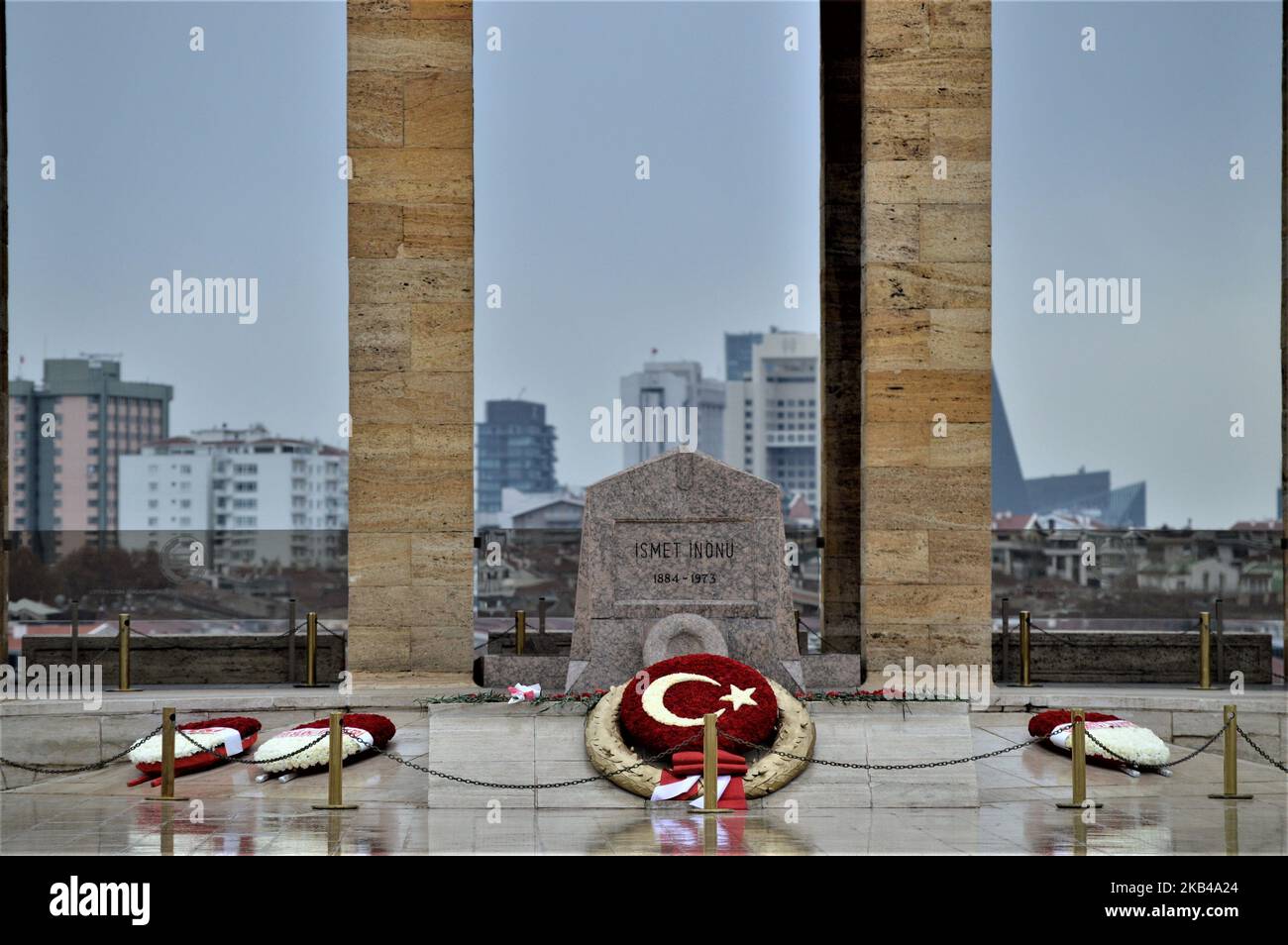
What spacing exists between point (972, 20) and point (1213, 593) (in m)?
12.6

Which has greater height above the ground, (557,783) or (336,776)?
(336,776)

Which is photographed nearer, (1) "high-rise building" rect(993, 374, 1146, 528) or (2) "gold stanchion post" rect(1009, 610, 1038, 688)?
(2) "gold stanchion post" rect(1009, 610, 1038, 688)

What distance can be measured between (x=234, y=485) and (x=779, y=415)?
80536 mm

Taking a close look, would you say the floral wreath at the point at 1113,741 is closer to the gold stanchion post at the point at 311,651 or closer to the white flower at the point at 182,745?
the white flower at the point at 182,745

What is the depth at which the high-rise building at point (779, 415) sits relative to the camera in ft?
509

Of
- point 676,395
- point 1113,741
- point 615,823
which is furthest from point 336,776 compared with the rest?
point 676,395

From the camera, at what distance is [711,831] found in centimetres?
1335

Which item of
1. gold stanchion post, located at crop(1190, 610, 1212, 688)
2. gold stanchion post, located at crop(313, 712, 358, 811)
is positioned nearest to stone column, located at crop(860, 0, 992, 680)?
gold stanchion post, located at crop(1190, 610, 1212, 688)

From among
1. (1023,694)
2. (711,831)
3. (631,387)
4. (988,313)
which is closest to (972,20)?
(988,313)

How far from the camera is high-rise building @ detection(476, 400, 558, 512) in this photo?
14550 cm

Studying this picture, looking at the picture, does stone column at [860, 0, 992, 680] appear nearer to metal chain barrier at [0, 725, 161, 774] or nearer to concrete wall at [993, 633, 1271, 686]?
concrete wall at [993, 633, 1271, 686]

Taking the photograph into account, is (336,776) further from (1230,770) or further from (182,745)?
(1230,770)

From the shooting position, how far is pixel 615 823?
13.8m

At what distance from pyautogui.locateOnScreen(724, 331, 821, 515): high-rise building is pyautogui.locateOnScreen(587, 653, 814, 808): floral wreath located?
443 ft
